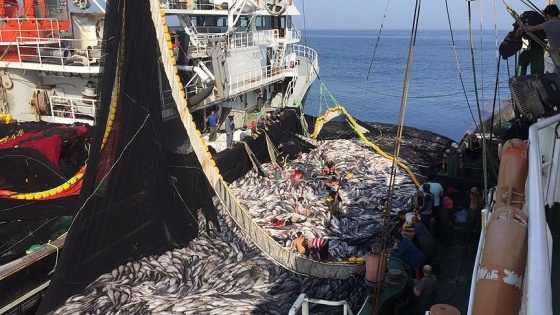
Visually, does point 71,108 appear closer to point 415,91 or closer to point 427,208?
point 427,208

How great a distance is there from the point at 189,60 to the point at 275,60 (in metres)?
8.36

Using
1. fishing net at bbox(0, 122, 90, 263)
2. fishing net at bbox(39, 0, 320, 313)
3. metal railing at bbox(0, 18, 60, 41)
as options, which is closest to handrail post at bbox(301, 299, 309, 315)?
fishing net at bbox(39, 0, 320, 313)

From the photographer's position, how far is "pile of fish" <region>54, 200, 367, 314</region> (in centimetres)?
758

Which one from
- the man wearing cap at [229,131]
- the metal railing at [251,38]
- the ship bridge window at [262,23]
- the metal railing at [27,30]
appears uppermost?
the ship bridge window at [262,23]

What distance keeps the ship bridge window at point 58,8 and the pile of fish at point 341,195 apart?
8.00m

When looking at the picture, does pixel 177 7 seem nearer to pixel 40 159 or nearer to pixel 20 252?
pixel 40 159

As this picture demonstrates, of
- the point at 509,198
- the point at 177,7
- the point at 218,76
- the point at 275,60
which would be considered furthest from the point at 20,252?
the point at 275,60

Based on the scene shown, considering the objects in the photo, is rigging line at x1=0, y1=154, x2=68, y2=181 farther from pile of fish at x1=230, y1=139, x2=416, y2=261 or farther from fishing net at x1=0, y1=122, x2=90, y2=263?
pile of fish at x1=230, y1=139, x2=416, y2=261

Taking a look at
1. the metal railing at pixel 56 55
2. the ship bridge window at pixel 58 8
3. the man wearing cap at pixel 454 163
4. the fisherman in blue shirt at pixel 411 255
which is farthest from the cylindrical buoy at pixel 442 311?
the ship bridge window at pixel 58 8

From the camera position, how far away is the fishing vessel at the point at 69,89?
8891mm

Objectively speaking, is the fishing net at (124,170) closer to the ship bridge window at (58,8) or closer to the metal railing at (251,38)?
the ship bridge window at (58,8)

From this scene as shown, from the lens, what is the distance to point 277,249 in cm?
819

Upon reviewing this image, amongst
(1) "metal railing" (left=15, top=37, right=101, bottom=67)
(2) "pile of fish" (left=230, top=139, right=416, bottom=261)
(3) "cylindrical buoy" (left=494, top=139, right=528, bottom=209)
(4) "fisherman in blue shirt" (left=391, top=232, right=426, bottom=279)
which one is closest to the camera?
(3) "cylindrical buoy" (left=494, top=139, right=528, bottom=209)

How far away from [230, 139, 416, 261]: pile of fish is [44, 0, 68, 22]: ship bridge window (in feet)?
26.3
